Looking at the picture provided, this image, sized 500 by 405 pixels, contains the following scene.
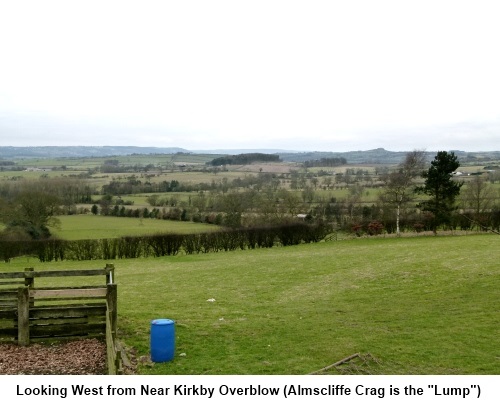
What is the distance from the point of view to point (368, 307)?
17.3m

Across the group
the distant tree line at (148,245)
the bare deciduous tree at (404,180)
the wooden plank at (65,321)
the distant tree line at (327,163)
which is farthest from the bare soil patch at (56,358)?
the distant tree line at (327,163)

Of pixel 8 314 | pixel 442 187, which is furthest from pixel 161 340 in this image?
pixel 442 187

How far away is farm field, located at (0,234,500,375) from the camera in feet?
37.6

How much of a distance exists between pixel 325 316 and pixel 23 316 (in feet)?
29.7

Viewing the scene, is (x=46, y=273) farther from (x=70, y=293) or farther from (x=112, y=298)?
(x=112, y=298)

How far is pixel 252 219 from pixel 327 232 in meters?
9.66

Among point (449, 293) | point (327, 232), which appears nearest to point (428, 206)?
point (327, 232)

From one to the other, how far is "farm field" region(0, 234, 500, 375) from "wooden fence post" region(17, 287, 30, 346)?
2498mm

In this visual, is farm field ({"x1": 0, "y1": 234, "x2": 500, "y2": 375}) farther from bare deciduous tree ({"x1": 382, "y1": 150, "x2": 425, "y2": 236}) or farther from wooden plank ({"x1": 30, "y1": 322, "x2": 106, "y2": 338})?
bare deciduous tree ({"x1": 382, "y1": 150, "x2": 425, "y2": 236})

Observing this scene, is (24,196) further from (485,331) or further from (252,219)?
(485,331)

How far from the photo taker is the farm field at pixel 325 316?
11.5 m

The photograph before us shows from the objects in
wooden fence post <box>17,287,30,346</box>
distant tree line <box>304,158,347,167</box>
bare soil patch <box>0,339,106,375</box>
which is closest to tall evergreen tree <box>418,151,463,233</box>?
bare soil patch <box>0,339,106,375</box>

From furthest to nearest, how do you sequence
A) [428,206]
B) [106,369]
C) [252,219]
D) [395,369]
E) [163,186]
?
[163,186], [252,219], [428,206], [395,369], [106,369]

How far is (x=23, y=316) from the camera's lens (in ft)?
38.0
